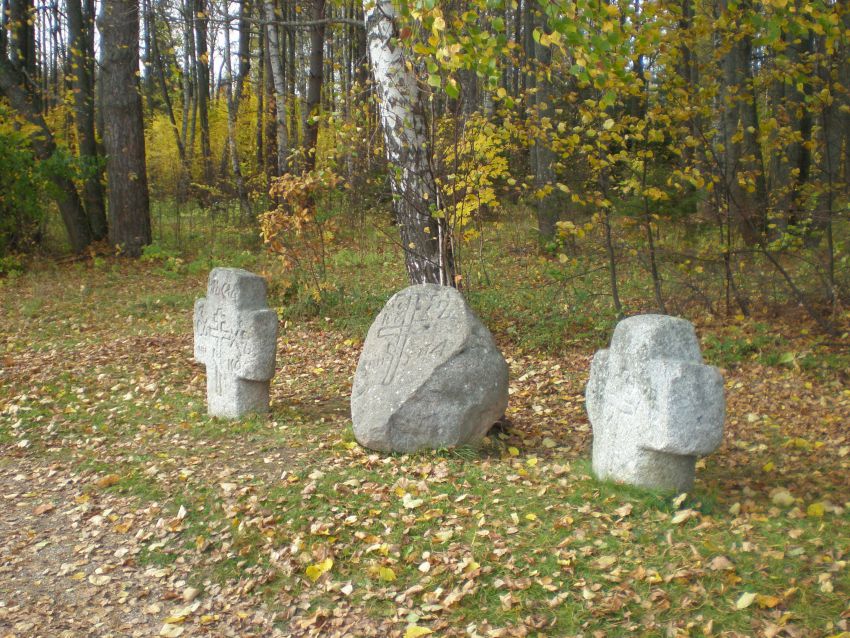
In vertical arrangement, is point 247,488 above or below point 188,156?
below

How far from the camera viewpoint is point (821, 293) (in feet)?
28.2

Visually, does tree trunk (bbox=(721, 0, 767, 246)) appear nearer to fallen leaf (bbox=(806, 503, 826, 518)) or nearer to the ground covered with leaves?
the ground covered with leaves

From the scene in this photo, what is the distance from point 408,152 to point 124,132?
9354mm

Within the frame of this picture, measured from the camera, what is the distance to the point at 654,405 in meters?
4.48

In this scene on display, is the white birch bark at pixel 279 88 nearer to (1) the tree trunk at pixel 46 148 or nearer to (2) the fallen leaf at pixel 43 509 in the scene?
(1) the tree trunk at pixel 46 148

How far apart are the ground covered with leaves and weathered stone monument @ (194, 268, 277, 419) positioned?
0.23m

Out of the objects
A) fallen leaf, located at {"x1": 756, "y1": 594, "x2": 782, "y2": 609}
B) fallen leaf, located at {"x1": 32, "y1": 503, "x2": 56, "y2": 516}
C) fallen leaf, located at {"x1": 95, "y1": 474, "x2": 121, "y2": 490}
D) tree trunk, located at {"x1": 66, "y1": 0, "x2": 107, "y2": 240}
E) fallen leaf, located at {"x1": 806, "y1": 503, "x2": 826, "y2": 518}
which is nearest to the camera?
fallen leaf, located at {"x1": 756, "y1": 594, "x2": 782, "y2": 609}

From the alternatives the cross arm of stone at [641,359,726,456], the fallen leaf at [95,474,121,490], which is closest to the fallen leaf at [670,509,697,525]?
the cross arm of stone at [641,359,726,456]

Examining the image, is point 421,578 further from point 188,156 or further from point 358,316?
point 188,156

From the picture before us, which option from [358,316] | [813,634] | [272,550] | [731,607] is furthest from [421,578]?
[358,316]

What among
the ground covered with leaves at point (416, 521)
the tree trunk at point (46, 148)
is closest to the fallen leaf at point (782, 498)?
the ground covered with leaves at point (416, 521)

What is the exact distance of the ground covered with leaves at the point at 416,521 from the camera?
3895 millimetres

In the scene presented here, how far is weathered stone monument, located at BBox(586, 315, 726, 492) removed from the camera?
437 cm

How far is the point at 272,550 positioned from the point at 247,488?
2.76 feet
